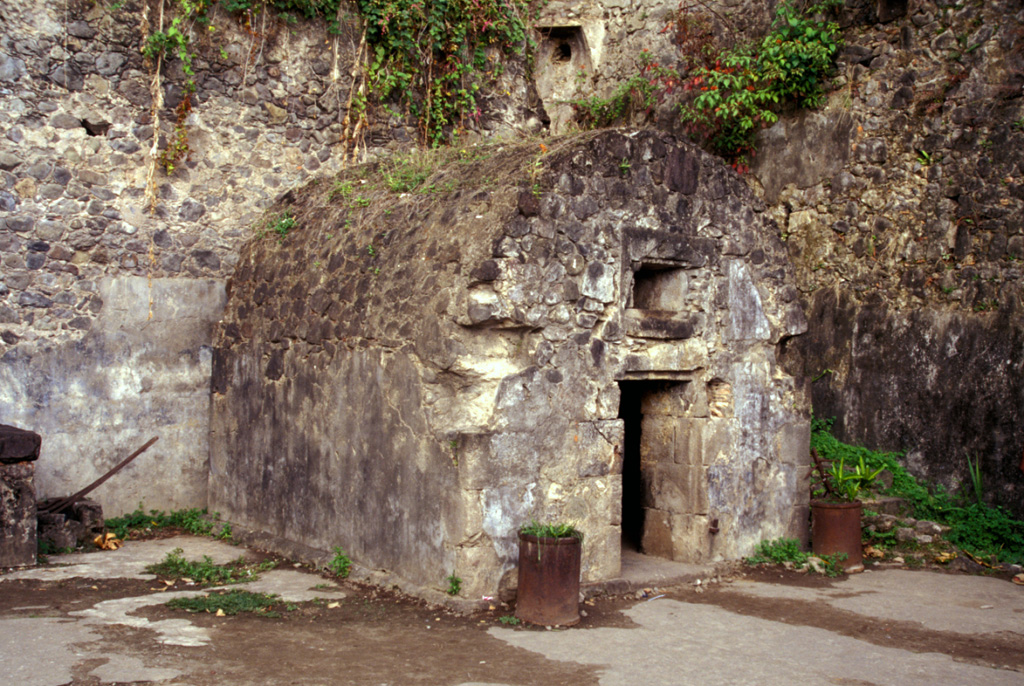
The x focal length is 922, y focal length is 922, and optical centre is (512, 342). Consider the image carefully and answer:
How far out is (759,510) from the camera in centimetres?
725

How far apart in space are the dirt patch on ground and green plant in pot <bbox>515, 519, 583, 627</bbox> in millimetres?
1033

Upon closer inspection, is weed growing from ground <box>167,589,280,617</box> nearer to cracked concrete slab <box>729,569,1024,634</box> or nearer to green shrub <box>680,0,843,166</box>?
cracked concrete slab <box>729,569,1024,634</box>

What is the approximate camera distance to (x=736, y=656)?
16.7ft

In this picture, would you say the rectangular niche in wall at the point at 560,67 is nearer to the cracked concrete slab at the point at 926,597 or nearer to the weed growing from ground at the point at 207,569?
the cracked concrete slab at the point at 926,597

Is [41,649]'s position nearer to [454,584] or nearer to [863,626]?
[454,584]

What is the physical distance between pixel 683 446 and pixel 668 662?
7.81ft

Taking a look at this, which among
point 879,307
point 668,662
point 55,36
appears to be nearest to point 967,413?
point 879,307

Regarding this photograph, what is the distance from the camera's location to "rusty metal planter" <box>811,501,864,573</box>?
724 centimetres

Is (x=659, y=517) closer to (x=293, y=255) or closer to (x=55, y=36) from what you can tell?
(x=293, y=255)

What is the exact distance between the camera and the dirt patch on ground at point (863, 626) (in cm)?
530

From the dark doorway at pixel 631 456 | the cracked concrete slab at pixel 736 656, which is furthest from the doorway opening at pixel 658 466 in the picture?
the cracked concrete slab at pixel 736 656

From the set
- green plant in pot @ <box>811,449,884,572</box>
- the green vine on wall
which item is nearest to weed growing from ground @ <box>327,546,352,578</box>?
green plant in pot @ <box>811,449,884,572</box>

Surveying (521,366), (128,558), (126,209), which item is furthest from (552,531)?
(126,209)

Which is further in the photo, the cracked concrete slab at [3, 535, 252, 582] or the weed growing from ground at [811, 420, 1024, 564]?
the weed growing from ground at [811, 420, 1024, 564]
